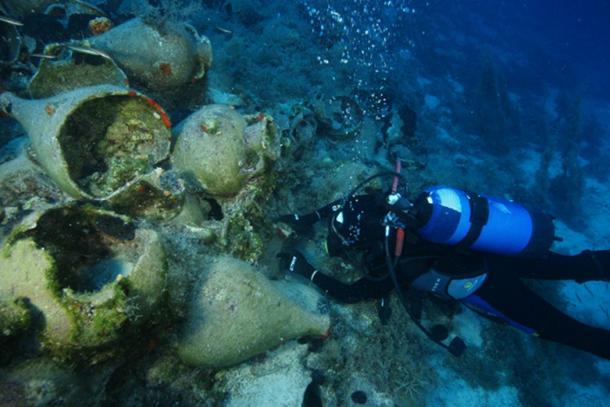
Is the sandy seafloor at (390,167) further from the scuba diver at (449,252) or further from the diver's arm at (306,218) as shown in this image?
the scuba diver at (449,252)

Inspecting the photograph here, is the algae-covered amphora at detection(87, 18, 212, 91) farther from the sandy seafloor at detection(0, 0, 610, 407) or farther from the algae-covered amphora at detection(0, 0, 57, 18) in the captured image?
the algae-covered amphora at detection(0, 0, 57, 18)

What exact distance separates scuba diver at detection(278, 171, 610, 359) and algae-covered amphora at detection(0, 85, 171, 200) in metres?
1.89

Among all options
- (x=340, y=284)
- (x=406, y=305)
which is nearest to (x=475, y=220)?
(x=406, y=305)

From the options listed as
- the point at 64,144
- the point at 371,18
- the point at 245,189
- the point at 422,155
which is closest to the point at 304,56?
the point at 422,155

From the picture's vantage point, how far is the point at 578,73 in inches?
989

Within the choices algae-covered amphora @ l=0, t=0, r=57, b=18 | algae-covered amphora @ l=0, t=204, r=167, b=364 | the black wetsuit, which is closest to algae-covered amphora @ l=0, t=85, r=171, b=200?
algae-covered amphora @ l=0, t=204, r=167, b=364

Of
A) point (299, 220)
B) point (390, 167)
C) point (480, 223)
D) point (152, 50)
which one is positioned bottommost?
point (390, 167)

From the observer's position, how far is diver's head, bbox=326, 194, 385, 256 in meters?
4.18

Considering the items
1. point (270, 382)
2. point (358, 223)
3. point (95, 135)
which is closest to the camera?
point (270, 382)

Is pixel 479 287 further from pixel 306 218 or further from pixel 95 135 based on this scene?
pixel 95 135

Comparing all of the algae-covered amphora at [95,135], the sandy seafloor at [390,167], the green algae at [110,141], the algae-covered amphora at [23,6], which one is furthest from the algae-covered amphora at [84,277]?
the algae-covered amphora at [23,6]

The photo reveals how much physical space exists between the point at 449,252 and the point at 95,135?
3.97 metres

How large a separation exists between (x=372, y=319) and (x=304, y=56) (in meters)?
7.49

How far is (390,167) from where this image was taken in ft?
24.1
